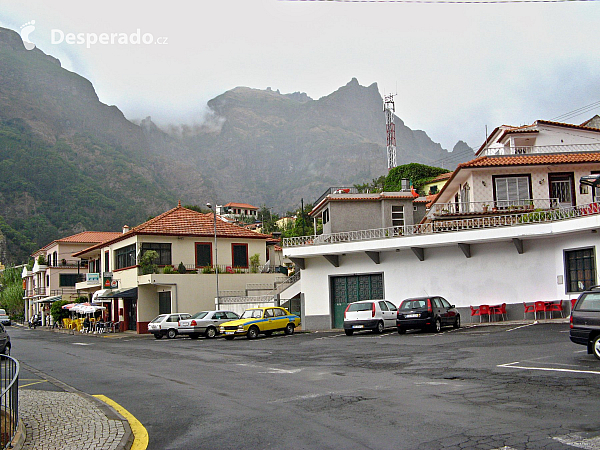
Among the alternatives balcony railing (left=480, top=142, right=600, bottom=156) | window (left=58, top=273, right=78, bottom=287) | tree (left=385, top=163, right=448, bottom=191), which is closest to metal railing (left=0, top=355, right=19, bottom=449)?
balcony railing (left=480, top=142, right=600, bottom=156)

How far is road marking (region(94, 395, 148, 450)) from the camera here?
7.67 meters

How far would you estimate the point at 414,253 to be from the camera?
30609 mm

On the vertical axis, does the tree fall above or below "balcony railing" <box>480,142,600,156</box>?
above

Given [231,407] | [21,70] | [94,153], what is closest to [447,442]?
[231,407]

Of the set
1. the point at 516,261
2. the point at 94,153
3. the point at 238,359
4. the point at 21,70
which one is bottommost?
the point at 238,359

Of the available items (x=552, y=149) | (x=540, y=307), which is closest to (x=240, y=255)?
(x=552, y=149)

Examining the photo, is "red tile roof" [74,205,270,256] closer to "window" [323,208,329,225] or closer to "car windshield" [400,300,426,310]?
"window" [323,208,329,225]

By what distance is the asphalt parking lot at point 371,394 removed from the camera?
7.34 meters

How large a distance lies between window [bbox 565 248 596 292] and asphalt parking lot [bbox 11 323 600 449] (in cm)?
670

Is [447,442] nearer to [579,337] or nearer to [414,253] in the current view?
[579,337]

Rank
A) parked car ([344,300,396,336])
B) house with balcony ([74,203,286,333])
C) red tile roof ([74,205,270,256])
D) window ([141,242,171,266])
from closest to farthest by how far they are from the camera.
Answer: parked car ([344,300,396,336]) → house with balcony ([74,203,286,333]) → window ([141,242,171,266]) → red tile roof ([74,205,270,256])

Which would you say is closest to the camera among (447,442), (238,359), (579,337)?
(447,442)

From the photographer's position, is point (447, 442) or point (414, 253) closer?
point (447, 442)

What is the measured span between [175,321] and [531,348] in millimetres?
22710
